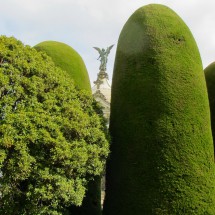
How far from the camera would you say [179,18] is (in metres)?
13.2

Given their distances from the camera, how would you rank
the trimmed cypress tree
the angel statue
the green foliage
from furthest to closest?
the angel statue → the trimmed cypress tree → the green foliage

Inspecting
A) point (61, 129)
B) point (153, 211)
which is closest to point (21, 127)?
point (61, 129)

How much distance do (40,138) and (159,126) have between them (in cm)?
368

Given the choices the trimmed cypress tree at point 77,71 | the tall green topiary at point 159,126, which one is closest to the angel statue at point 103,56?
the trimmed cypress tree at point 77,71

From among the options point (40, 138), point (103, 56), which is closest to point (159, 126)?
point (40, 138)

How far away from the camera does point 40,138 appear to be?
9906mm

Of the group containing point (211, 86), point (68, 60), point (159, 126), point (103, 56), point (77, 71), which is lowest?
point (159, 126)

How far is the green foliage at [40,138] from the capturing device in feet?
31.8

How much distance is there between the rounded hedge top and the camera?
14.8 m

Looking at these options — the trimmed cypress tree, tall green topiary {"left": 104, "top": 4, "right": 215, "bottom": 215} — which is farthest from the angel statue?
tall green topiary {"left": 104, "top": 4, "right": 215, "bottom": 215}

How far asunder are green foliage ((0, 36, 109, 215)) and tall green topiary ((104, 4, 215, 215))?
0.95 meters

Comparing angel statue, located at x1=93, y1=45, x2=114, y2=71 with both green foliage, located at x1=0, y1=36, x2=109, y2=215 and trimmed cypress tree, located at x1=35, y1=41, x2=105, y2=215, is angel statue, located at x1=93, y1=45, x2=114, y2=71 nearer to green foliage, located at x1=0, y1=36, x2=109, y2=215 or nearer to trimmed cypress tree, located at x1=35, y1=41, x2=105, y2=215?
trimmed cypress tree, located at x1=35, y1=41, x2=105, y2=215

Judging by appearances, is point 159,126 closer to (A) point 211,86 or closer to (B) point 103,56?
(A) point 211,86

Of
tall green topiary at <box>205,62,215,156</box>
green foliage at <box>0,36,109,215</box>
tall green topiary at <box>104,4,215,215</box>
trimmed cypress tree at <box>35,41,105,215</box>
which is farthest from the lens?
tall green topiary at <box>205,62,215,156</box>
